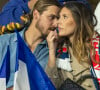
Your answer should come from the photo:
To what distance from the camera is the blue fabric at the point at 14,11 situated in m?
3.02

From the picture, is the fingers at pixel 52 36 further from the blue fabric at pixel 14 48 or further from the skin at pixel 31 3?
the skin at pixel 31 3

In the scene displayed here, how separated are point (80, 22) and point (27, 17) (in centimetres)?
65

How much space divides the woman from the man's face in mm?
205

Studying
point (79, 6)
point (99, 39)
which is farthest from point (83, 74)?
point (79, 6)

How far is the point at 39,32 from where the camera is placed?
2.71 meters

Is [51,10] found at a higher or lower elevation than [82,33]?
higher

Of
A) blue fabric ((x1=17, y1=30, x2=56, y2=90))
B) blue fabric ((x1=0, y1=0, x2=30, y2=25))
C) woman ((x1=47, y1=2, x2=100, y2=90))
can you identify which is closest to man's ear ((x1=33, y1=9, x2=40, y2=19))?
blue fabric ((x1=0, y1=0, x2=30, y2=25))

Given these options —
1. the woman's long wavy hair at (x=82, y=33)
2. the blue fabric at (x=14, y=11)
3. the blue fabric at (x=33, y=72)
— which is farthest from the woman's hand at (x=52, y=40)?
the blue fabric at (x=14, y=11)

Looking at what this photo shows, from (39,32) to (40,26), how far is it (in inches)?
2.2

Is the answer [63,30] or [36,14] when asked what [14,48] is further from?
[63,30]

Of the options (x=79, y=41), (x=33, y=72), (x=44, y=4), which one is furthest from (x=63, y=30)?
(x=33, y=72)

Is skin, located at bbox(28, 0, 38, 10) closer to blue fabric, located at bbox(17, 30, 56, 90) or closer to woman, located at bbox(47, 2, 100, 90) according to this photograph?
woman, located at bbox(47, 2, 100, 90)

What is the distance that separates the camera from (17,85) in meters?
1.83

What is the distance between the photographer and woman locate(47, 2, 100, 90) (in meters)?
2.33
